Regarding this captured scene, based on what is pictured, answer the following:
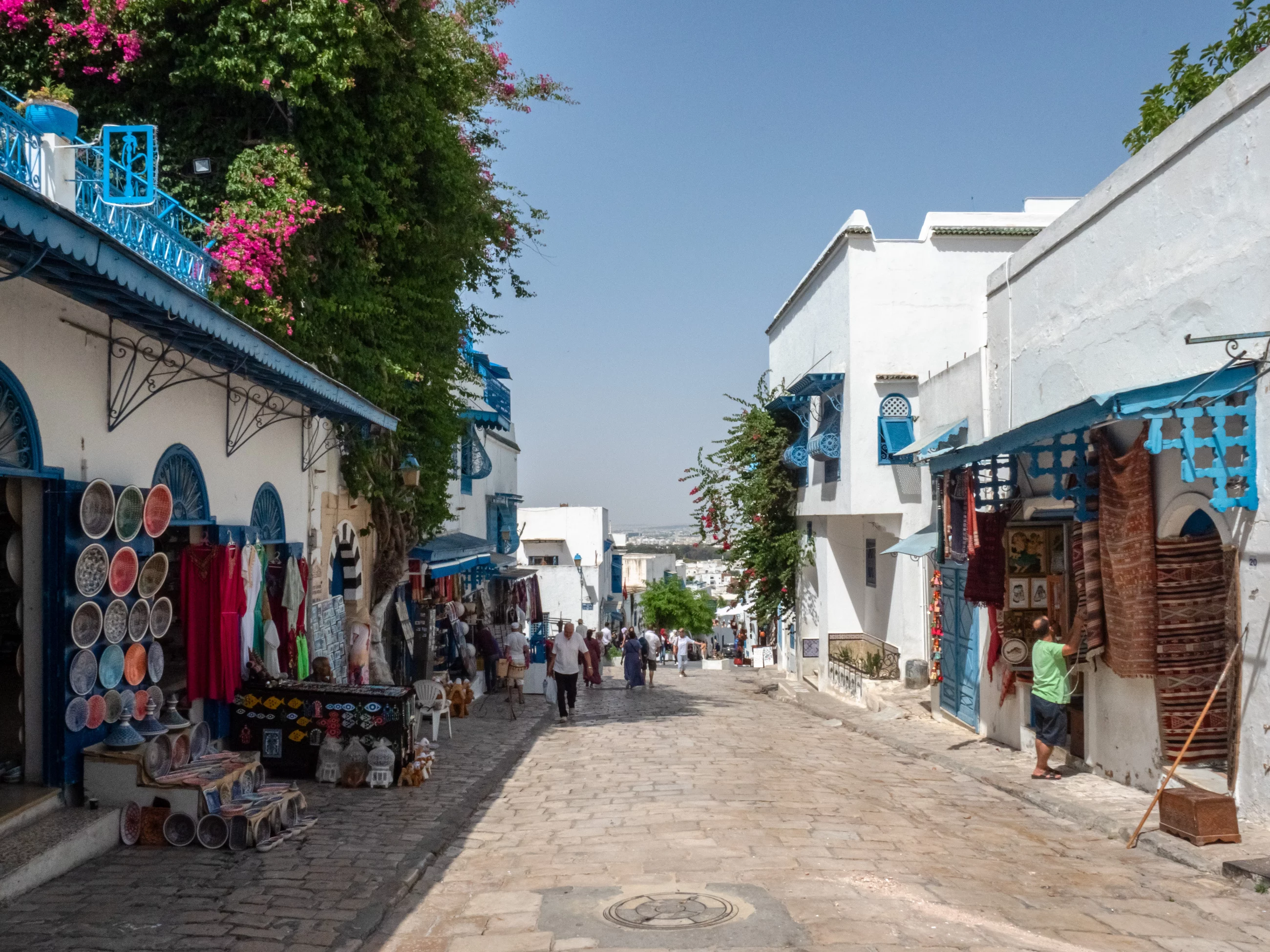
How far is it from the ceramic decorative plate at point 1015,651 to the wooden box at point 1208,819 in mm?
4410

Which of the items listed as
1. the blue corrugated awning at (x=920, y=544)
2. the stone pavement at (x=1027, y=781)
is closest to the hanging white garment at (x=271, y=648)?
the stone pavement at (x=1027, y=781)

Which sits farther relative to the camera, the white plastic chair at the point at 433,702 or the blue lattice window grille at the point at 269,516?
the white plastic chair at the point at 433,702

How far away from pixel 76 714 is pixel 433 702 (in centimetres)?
682

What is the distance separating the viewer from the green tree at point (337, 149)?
40.0ft

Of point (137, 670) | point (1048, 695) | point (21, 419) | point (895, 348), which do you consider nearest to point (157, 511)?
point (137, 670)

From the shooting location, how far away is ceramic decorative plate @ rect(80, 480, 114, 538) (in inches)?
296

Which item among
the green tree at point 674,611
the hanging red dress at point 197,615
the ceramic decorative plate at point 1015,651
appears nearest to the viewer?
the hanging red dress at point 197,615

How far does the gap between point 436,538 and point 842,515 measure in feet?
26.2

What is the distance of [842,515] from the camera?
21.4 meters

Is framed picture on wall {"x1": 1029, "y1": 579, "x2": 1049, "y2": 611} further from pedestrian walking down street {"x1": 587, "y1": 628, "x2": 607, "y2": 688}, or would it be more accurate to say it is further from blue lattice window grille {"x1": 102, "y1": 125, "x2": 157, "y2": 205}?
pedestrian walking down street {"x1": 587, "y1": 628, "x2": 607, "y2": 688}

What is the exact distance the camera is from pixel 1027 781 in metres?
10.8

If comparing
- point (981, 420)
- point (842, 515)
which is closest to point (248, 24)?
point (981, 420)

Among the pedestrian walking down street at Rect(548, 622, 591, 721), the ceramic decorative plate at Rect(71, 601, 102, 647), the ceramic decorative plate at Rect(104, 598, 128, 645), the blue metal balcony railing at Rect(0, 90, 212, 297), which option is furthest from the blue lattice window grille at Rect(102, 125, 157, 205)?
the pedestrian walking down street at Rect(548, 622, 591, 721)

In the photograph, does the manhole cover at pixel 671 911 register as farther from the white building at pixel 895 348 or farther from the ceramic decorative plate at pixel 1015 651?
the white building at pixel 895 348
